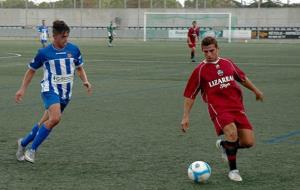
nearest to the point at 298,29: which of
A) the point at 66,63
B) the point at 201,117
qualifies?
the point at 201,117

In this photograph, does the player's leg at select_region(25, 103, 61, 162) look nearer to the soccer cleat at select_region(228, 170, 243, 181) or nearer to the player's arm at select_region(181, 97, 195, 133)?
the player's arm at select_region(181, 97, 195, 133)

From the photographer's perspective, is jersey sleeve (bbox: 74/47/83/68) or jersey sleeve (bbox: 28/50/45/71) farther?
jersey sleeve (bbox: 74/47/83/68)

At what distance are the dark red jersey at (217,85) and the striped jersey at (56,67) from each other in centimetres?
170

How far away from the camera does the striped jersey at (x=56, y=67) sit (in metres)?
7.59

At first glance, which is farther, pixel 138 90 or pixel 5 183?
pixel 138 90

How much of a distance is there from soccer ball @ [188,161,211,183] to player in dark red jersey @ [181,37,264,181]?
33cm

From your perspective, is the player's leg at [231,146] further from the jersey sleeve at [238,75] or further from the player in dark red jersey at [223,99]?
the jersey sleeve at [238,75]

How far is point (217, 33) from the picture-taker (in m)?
58.3

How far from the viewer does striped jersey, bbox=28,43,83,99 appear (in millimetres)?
7590

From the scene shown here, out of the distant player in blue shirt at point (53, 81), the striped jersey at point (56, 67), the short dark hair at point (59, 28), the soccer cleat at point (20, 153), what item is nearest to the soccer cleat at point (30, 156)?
the distant player in blue shirt at point (53, 81)

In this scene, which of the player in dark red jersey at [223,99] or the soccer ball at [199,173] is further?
the player in dark red jersey at [223,99]

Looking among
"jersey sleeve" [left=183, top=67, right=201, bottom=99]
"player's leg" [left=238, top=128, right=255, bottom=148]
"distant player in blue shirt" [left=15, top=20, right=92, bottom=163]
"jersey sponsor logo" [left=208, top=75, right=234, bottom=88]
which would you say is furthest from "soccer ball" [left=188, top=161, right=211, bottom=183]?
"distant player in blue shirt" [left=15, top=20, right=92, bottom=163]

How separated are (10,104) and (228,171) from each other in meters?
7.25

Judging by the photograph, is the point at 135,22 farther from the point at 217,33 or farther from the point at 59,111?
the point at 59,111
